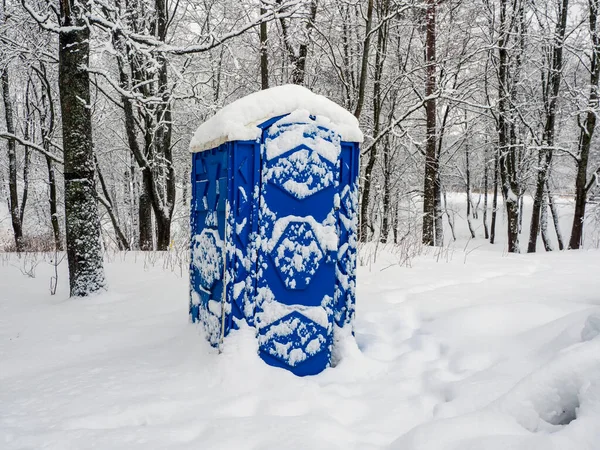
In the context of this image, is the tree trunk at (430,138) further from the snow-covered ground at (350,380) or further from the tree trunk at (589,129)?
the snow-covered ground at (350,380)

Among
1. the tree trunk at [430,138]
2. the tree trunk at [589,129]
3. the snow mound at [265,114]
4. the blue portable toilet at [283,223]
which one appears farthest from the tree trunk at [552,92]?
the blue portable toilet at [283,223]

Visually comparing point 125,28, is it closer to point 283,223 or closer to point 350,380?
point 283,223

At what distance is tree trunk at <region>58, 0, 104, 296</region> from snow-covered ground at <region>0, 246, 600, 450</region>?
685 millimetres

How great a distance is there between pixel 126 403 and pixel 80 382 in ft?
1.69

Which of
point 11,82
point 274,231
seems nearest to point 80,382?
point 274,231

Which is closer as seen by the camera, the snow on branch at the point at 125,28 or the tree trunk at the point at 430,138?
the snow on branch at the point at 125,28

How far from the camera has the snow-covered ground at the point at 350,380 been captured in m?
2.02

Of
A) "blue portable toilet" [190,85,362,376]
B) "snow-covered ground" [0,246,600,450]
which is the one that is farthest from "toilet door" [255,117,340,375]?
"snow-covered ground" [0,246,600,450]

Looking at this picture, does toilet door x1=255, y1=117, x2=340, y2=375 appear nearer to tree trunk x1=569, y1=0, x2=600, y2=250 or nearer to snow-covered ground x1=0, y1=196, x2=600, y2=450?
snow-covered ground x1=0, y1=196, x2=600, y2=450

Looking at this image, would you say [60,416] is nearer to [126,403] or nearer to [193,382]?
[126,403]

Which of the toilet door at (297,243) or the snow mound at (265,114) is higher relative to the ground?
the snow mound at (265,114)

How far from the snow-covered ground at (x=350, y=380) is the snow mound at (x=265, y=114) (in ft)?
4.38

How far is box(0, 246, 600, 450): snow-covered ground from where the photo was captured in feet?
6.62

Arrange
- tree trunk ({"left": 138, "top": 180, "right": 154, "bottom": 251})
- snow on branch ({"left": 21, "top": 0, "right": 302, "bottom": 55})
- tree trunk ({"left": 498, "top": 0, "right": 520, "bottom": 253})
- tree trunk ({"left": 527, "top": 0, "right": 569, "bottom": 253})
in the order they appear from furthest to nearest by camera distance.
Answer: tree trunk ({"left": 498, "top": 0, "right": 520, "bottom": 253}) → tree trunk ({"left": 527, "top": 0, "right": 569, "bottom": 253}) → tree trunk ({"left": 138, "top": 180, "right": 154, "bottom": 251}) → snow on branch ({"left": 21, "top": 0, "right": 302, "bottom": 55})
